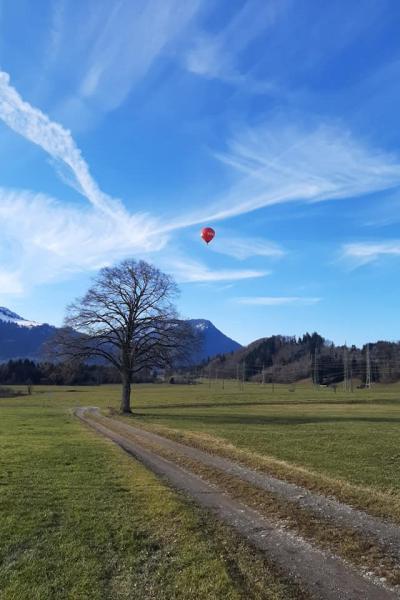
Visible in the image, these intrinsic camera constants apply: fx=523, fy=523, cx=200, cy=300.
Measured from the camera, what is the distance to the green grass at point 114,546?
7312mm

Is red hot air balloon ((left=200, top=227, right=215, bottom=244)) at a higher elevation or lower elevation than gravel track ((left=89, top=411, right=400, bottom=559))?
higher

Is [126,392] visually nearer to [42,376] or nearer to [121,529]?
[121,529]

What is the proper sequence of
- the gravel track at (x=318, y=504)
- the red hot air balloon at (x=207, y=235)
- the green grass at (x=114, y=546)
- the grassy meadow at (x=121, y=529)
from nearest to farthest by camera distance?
the green grass at (x=114, y=546) < the grassy meadow at (x=121, y=529) < the gravel track at (x=318, y=504) < the red hot air balloon at (x=207, y=235)

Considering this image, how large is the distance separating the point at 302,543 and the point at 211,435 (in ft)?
62.4

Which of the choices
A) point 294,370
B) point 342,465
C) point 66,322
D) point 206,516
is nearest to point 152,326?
point 66,322

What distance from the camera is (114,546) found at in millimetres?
9211

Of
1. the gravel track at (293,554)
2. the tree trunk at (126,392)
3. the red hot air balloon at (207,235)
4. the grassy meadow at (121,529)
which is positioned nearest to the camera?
the gravel track at (293,554)

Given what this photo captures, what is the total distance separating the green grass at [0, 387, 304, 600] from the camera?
7312mm

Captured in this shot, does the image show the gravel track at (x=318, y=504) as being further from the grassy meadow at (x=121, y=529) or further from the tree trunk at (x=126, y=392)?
the tree trunk at (x=126, y=392)

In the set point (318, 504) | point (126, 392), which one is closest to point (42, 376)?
point (126, 392)

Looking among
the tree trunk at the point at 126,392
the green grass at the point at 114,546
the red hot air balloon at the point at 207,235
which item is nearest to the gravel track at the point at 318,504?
the green grass at the point at 114,546

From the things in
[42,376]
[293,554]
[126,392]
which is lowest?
[293,554]

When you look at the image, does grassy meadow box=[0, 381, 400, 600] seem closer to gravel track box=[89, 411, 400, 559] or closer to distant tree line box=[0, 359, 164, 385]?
gravel track box=[89, 411, 400, 559]

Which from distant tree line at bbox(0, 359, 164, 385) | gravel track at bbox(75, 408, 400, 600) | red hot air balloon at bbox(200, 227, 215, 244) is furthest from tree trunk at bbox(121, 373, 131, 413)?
distant tree line at bbox(0, 359, 164, 385)
